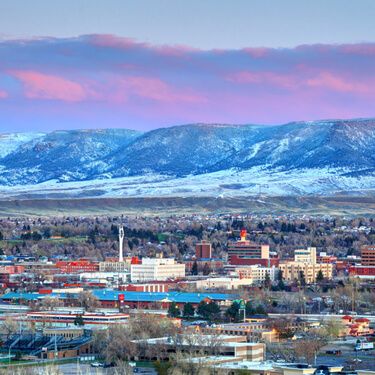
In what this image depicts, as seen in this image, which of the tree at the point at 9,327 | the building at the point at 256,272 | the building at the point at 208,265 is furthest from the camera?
the building at the point at 208,265

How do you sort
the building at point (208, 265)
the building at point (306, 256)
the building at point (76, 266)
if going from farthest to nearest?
the building at point (208, 265) < the building at point (306, 256) < the building at point (76, 266)

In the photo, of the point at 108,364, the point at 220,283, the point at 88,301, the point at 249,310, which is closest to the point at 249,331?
the point at 108,364

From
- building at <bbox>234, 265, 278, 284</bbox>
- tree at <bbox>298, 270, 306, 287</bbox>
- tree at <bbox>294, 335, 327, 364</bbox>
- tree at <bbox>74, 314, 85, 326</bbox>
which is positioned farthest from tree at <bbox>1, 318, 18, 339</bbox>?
building at <bbox>234, 265, 278, 284</bbox>

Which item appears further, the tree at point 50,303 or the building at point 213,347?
the tree at point 50,303

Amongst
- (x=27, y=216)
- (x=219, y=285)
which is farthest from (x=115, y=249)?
(x=27, y=216)

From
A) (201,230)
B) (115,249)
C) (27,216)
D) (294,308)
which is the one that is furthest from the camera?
(27,216)

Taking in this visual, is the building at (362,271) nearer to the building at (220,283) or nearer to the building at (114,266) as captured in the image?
the building at (220,283)

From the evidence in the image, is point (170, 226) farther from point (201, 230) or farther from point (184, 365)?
point (184, 365)

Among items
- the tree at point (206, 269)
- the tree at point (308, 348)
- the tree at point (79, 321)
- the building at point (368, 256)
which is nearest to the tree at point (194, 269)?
the tree at point (206, 269)
